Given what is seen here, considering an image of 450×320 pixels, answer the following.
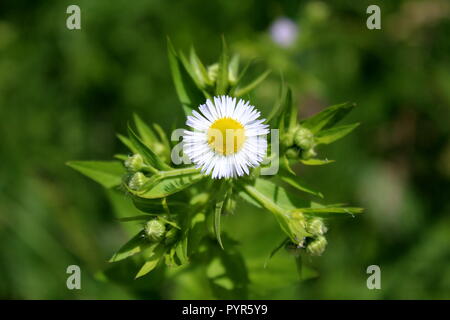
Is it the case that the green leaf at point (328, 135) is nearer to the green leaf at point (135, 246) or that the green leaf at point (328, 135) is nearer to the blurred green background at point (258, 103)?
the green leaf at point (135, 246)

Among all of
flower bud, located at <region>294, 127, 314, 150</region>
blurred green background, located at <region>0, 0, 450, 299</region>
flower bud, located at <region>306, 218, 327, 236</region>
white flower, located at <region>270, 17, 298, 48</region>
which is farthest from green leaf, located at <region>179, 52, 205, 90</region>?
white flower, located at <region>270, 17, 298, 48</region>

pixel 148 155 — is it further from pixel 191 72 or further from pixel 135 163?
pixel 191 72

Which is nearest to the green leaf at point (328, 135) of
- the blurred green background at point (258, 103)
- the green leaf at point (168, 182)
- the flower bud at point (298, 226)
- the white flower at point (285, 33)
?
the flower bud at point (298, 226)

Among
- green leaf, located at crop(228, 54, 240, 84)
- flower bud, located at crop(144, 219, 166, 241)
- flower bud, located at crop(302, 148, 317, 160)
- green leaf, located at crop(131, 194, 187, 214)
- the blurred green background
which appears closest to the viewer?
flower bud, located at crop(144, 219, 166, 241)

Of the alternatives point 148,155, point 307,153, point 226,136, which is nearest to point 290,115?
point 307,153

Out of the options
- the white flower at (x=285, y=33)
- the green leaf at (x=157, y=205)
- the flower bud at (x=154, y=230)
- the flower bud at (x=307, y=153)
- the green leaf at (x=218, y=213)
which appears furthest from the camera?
the white flower at (x=285, y=33)

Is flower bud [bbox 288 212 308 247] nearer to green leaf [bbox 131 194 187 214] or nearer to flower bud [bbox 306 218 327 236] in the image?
flower bud [bbox 306 218 327 236]

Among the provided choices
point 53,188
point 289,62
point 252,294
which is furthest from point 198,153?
point 53,188

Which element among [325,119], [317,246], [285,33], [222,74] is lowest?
[317,246]
